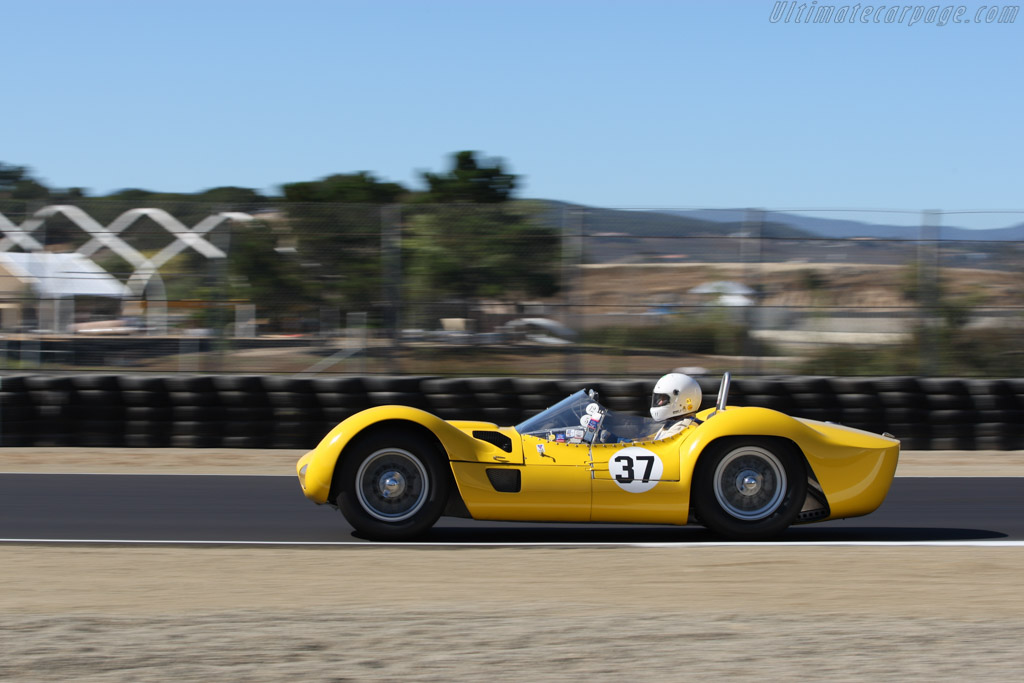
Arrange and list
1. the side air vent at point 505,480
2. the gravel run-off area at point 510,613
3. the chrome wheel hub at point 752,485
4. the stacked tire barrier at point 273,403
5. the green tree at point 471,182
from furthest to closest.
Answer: the green tree at point 471,182, the stacked tire barrier at point 273,403, the chrome wheel hub at point 752,485, the side air vent at point 505,480, the gravel run-off area at point 510,613

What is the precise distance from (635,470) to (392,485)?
4.70 ft

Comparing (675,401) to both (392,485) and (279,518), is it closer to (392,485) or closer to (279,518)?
(392,485)

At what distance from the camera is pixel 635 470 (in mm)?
6531

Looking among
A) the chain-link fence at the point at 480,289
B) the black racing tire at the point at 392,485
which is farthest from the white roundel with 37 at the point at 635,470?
the chain-link fence at the point at 480,289

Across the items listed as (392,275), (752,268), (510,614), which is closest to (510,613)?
(510,614)

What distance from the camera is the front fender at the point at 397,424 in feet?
21.4

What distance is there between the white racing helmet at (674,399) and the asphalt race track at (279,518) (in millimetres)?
757

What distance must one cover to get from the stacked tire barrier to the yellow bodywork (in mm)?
4602

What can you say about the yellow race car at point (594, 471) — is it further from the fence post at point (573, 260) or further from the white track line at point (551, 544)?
the fence post at point (573, 260)

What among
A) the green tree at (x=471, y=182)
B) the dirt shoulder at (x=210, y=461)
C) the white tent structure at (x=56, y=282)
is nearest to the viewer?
the dirt shoulder at (x=210, y=461)

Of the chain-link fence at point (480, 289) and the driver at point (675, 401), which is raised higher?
the chain-link fence at point (480, 289)

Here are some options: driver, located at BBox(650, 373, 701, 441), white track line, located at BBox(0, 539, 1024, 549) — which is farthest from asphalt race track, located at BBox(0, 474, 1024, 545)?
driver, located at BBox(650, 373, 701, 441)

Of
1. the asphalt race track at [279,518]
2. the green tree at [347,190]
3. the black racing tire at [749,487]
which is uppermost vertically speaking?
the green tree at [347,190]

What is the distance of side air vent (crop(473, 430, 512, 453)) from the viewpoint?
6.58 m
